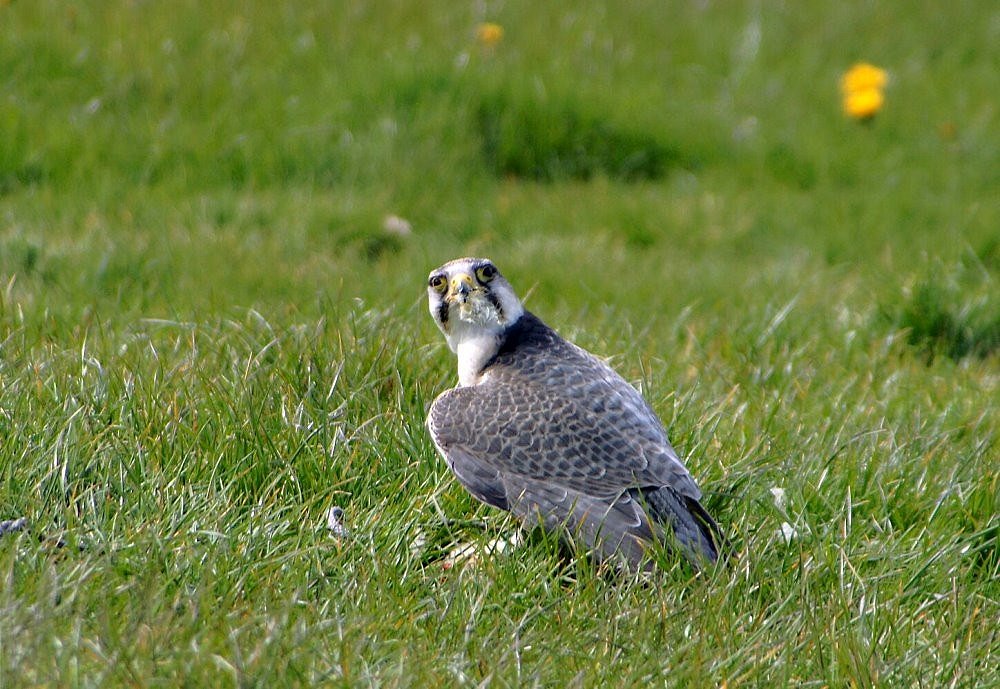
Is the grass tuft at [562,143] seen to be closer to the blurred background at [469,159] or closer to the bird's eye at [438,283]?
the blurred background at [469,159]

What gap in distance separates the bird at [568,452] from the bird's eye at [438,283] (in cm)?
7

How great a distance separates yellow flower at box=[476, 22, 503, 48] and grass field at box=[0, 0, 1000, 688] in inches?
8.5

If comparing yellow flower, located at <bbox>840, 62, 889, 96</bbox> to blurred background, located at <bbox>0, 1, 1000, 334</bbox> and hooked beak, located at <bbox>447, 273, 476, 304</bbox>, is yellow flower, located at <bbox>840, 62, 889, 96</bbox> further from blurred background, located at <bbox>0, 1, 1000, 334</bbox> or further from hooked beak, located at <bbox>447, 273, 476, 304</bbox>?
hooked beak, located at <bbox>447, 273, 476, 304</bbox>

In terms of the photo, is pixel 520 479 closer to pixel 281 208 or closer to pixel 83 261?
pixel 83 261

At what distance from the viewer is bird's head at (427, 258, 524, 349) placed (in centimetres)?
407

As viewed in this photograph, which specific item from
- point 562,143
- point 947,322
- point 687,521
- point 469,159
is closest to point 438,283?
point 687,521

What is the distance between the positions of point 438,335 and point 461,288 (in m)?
0.78

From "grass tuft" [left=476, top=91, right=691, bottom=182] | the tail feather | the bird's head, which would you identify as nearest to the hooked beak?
the bird's head

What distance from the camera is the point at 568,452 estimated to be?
362cm

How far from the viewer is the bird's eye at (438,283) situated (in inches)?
164

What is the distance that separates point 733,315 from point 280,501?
9.30 ft

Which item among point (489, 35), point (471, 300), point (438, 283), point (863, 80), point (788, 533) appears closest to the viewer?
point (788, 533)

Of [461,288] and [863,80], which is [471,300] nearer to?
[461,288]

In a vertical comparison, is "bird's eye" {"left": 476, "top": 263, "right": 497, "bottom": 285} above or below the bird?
above
